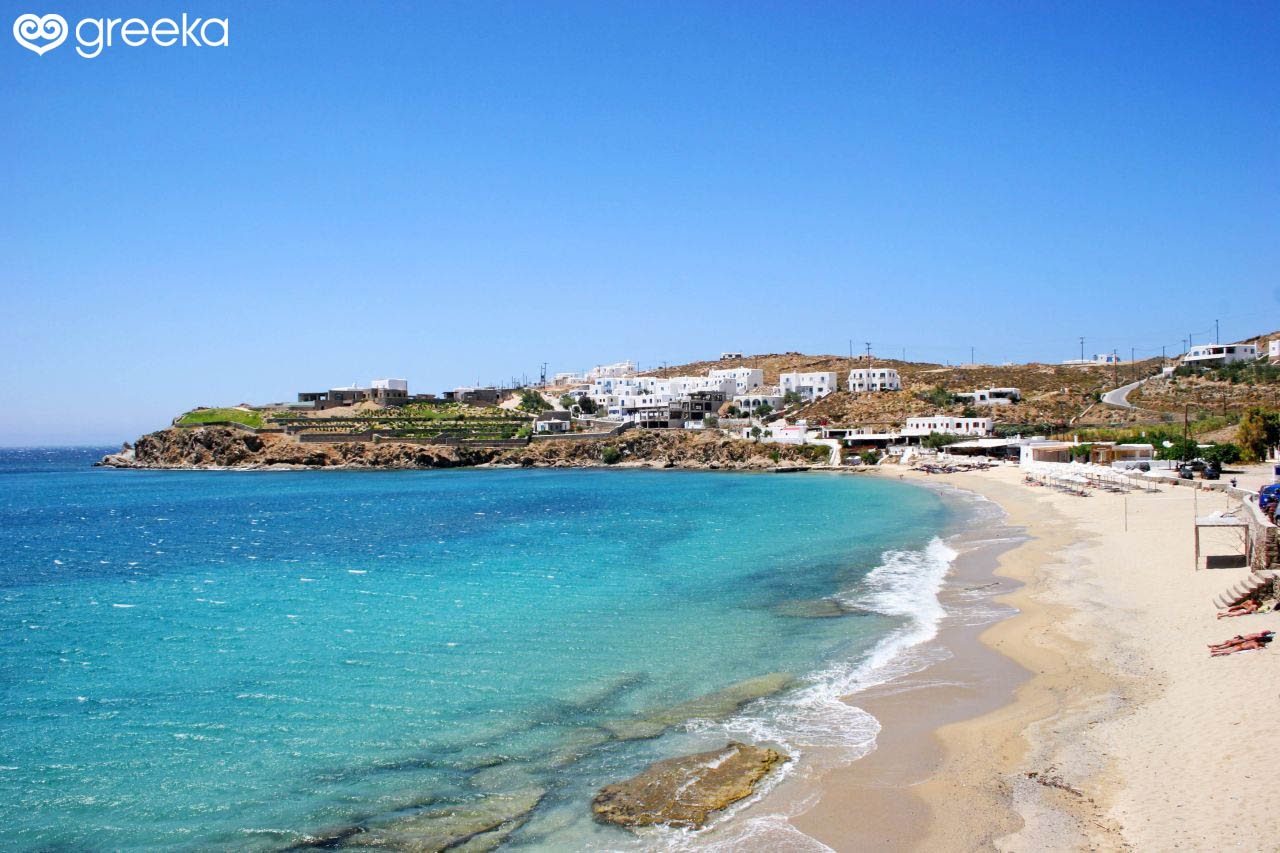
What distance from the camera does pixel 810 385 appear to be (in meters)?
115

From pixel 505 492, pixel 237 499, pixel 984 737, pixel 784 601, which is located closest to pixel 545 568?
pixel 784 601

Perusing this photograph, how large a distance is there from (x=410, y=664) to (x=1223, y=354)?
393 feet

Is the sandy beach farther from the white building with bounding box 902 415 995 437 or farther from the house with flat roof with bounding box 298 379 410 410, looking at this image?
the house with flat roof with bounding box 298 379 410 410

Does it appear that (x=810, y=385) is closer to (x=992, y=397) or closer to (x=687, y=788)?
(x=992, y=397)

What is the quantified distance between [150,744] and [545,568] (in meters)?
18.4

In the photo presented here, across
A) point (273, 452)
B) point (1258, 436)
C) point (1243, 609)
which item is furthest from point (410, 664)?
point (273, 452)

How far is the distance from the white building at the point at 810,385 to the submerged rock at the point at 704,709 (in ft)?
323

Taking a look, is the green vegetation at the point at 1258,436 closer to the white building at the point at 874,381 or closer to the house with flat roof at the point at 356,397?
the white building at the point at 874,381

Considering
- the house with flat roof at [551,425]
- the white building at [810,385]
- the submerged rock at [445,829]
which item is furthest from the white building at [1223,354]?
the submerged rock at [445,829]

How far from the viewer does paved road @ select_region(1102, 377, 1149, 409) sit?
309ft

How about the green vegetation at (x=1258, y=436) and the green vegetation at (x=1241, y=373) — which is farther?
the green vegetation at (x=1241, y=373)

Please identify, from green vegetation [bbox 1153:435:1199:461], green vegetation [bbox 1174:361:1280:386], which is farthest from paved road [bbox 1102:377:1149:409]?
green vegetation [bbox 1153:435:1199:461]

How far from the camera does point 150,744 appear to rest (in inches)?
567

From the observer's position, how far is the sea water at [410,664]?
479 inches
